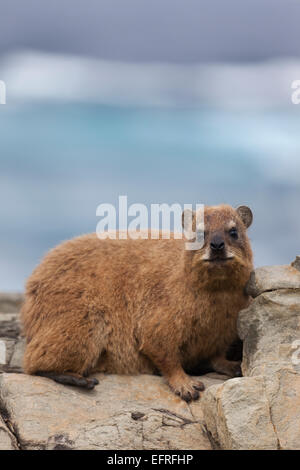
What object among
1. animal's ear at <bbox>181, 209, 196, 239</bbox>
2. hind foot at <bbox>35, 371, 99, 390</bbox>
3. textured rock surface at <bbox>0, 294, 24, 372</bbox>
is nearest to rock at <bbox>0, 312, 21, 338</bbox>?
textured rock surface at <bbox>0, 294, 24, 372</bbox>

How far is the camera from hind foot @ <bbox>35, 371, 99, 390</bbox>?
10.5 metres

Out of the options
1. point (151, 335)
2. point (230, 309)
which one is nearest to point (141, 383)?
point (151, 335)

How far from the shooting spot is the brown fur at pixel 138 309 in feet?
34.9

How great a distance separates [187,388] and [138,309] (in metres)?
1.49

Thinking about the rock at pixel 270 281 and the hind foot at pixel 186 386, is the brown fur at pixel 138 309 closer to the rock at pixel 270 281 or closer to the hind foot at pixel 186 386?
the hind foot at pixel 186 386

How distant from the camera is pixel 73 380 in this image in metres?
10.5

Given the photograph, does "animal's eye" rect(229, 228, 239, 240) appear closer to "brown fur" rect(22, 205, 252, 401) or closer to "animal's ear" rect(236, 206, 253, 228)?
"brown fur" rect(22, 205, 252, 401)

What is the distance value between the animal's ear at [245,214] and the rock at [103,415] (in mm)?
2502

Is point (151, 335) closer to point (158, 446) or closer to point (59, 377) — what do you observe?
point (59, 377)

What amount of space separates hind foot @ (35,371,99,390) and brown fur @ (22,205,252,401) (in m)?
0.05
